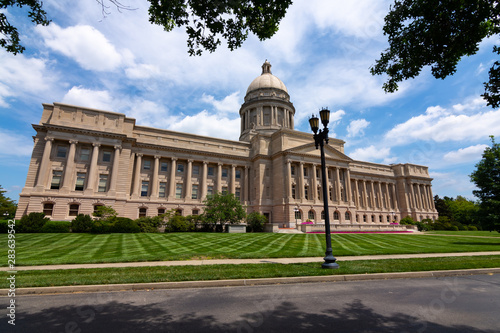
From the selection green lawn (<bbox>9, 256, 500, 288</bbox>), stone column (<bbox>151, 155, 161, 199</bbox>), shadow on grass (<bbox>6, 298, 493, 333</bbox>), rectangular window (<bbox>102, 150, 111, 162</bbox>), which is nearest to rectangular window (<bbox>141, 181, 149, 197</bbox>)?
stone column (<bbox>151, 155, 161, 199</bbox>)

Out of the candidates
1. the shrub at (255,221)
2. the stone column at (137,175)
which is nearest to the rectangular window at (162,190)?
the stone column at (137,175)

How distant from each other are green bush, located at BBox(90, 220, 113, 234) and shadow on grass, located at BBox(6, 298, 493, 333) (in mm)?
27198

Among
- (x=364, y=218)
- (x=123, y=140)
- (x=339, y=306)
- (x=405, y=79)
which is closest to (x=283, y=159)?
(x=123, y=140)

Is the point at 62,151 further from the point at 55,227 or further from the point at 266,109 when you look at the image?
the point at 266,109

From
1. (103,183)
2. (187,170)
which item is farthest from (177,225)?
(187,170)

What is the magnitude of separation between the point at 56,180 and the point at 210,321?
42437 mm

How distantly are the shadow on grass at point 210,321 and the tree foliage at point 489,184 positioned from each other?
88.5 ft

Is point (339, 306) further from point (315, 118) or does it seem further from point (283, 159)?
point (283, 159)

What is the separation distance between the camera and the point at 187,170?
48.0 m

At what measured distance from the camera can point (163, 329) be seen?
4590 mm

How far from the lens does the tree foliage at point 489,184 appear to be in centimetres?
2346

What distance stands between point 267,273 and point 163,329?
4909 mm

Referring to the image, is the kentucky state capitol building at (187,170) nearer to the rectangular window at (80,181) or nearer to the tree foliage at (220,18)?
the rectangular window at (80,181)

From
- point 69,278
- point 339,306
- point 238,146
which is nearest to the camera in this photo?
point 339,306
